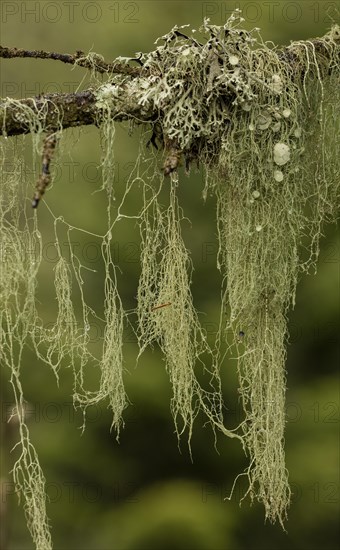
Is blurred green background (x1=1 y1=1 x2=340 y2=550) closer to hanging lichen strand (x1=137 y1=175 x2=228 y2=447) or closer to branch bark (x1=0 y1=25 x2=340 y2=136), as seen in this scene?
hanging lichen strand (x1=137 y1=175 x2=228 y2=447)

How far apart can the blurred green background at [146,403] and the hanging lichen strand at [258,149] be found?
1126 millimetres

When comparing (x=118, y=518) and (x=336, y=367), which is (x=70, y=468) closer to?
(x=118, y=518)

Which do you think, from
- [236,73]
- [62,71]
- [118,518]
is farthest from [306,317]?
[236,73]

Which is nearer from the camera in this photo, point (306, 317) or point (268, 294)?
point (268, 294)

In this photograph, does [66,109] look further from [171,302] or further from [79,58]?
[171,302]

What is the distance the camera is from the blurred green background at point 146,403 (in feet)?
7.89

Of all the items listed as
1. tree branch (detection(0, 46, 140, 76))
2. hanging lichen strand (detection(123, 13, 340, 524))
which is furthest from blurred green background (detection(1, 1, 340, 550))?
tree branch (detection(0, 46, 140, 76))

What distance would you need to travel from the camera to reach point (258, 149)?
1.11 m

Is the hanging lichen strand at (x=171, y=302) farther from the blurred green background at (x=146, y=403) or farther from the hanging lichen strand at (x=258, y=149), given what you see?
the blurred green background at (x=146, y=403)

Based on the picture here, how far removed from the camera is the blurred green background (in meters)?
2.41

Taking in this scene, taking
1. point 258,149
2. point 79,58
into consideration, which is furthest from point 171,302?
point 79,58

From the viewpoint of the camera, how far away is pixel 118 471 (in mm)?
2504

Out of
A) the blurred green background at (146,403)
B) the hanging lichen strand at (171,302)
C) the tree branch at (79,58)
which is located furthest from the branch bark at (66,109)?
the blurred green background at (146,403)

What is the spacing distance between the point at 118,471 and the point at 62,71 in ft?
4.33
